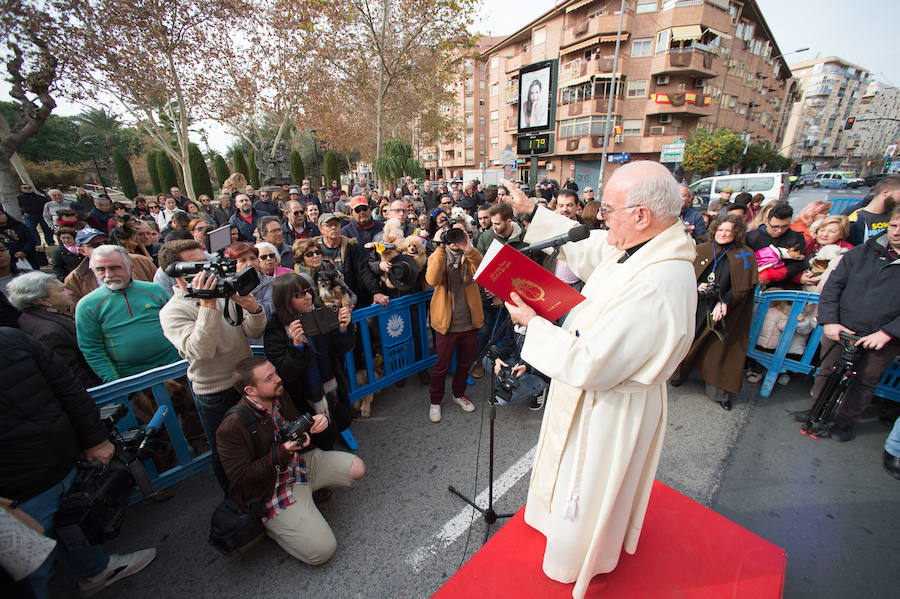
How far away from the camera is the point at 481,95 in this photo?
41.8 m

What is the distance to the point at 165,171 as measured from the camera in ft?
75.1

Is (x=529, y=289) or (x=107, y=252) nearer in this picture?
(x=529, y=289)

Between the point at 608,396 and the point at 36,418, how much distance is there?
8.91 ft

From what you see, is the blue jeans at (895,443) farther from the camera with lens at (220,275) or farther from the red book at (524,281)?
the camera with lens at (220,275)

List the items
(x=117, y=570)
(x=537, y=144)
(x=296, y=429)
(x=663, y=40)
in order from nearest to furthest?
(x=296, y=429), (x=117, y=570), (x=537, y=144), (x=663, y=40)

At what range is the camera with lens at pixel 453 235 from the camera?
286 centimetres

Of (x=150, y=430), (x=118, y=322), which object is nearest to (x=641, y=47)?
(x=118, y=322)

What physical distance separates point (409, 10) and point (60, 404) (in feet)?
54.4

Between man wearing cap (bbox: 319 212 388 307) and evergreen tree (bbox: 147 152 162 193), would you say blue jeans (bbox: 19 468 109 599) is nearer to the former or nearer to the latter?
man wearing cap (bbox: 319 212 388 307)

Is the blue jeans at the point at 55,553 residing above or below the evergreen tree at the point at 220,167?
below

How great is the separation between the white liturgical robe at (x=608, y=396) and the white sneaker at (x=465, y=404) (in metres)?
1.76

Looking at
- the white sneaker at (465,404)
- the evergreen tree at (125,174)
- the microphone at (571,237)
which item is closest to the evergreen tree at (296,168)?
the evergreen tree at (125,174)

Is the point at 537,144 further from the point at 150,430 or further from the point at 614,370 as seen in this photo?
the point at 150,430

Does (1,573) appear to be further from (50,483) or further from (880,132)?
(880,132)
